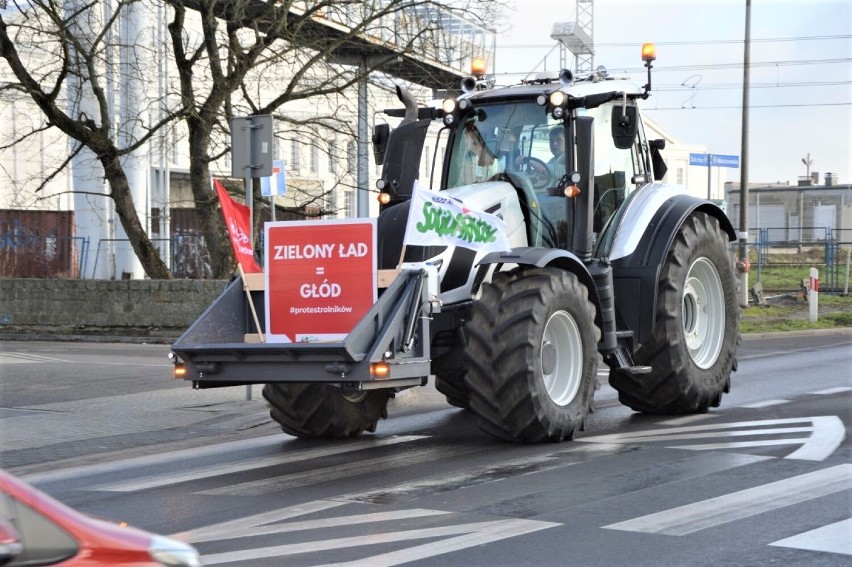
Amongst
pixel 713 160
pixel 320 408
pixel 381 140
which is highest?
pixel 713 160

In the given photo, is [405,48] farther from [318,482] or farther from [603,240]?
[318,482]

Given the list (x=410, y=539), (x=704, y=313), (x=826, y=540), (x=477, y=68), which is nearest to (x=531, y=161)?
(x=477, y=68)

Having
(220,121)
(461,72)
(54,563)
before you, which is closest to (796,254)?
(461,72)

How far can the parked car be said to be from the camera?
10.8 ft

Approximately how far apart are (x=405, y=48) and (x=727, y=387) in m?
14.3

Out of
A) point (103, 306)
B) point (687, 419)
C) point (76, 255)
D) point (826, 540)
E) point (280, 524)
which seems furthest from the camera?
point (76, 255)

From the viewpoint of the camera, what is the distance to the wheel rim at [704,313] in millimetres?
13062

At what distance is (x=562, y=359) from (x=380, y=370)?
2050mm

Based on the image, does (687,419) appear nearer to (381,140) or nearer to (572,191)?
(572,191)

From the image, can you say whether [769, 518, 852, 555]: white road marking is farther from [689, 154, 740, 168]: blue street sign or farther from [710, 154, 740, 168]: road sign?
[710, 154, 740, 168]: road sign

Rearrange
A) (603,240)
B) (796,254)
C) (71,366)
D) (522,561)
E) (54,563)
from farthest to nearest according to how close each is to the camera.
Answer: (796,254) < (71,366) < (603,240) < (522,561) < (54,563)

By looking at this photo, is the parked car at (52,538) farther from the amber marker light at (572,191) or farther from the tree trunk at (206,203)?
the tree trunk at (206,203)

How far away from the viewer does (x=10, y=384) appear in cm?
1706

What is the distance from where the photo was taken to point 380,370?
31.4 ft
